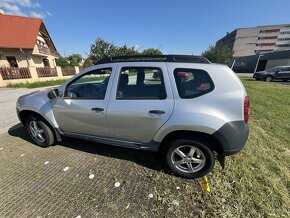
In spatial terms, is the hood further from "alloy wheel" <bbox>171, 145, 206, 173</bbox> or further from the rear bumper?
the rear bumper

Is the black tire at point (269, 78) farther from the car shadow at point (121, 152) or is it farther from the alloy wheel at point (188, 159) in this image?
the alloy wheel at point (188, 159)

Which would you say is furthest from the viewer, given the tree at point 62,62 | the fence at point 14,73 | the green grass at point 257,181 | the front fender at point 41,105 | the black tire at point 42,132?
the tree at point 62,62

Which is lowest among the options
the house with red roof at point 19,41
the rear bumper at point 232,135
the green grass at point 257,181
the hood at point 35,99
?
the green grass at point 257,181

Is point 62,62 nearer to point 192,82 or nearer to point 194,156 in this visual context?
point 192,82

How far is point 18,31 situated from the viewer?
70.1 feet

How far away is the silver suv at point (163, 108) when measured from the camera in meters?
2.22

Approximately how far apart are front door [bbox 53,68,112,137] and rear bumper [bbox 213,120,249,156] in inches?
70.0

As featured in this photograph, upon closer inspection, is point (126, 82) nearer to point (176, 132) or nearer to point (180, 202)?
point (176, 132)

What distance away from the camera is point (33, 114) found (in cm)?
344

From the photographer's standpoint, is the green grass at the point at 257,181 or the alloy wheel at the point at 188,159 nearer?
the green grass at the point at 257,181

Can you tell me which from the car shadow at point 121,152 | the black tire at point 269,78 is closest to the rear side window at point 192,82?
the car shadow at point 121,152

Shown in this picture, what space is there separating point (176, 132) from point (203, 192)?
2.98 feet

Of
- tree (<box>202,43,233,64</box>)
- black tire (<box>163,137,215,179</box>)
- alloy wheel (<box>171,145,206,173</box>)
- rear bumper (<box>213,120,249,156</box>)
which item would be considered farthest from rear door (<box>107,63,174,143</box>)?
tree (<box>202,43,233,64</box>)

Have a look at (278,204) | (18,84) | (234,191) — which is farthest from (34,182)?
(18,84)
